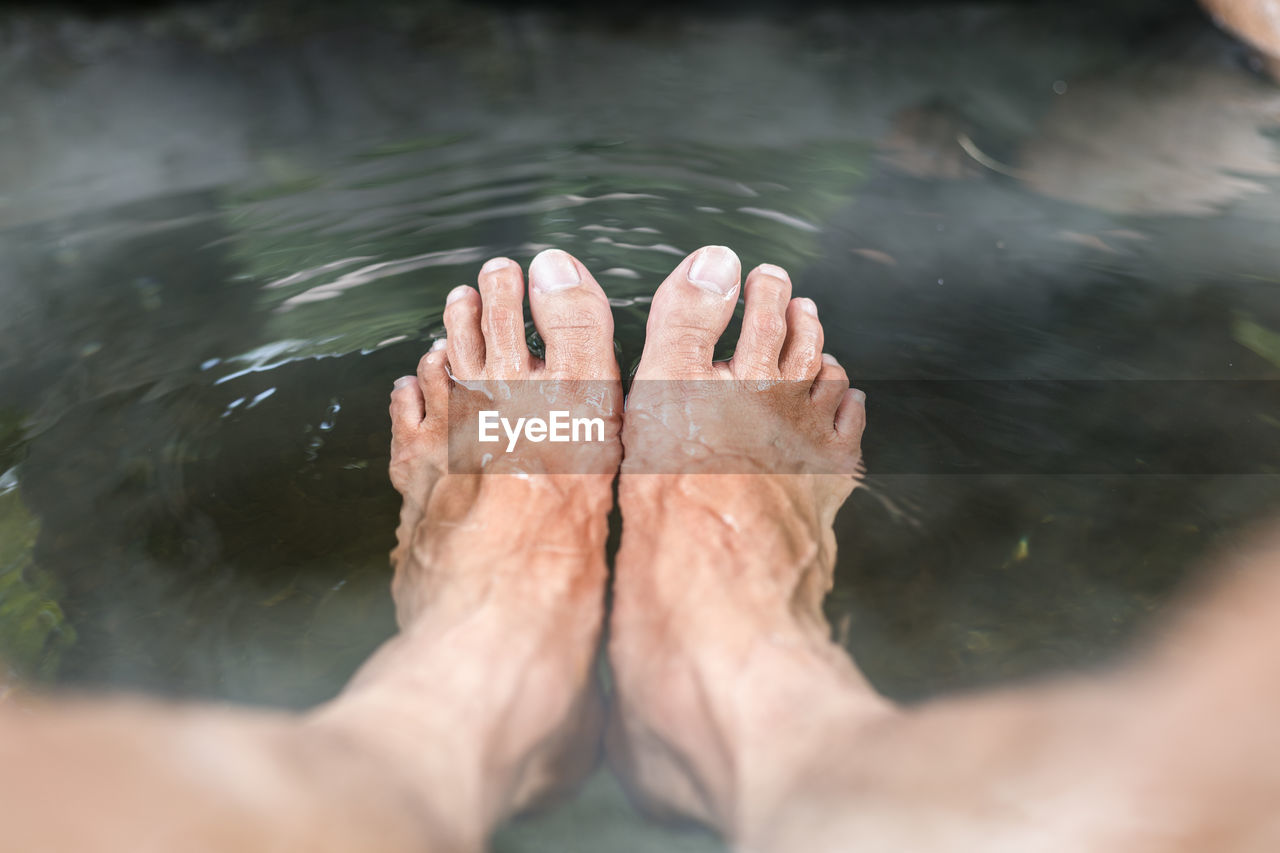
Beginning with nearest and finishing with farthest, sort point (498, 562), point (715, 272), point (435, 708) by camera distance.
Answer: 1. point (435, 708)
2. point (498, 562)
3. point (715, 272)

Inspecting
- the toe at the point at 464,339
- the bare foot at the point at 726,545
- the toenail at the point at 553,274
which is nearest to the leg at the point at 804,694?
the bare foot at the point at 726,545

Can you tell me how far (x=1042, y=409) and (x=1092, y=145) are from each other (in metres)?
0.90

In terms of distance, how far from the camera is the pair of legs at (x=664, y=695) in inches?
26.5

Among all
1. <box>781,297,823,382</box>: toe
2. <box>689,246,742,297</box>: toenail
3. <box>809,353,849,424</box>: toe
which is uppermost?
<box>689,246,742,297</box>: toenail

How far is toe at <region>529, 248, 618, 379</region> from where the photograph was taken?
1.19 m

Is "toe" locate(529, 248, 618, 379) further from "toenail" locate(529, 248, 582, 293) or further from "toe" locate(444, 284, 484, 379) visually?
"toe" locate(444, 284, 484, 379)

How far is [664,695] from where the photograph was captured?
0.88m

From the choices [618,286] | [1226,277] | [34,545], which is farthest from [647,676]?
[1226,277]

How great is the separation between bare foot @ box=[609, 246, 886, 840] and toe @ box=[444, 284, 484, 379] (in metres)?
0.25

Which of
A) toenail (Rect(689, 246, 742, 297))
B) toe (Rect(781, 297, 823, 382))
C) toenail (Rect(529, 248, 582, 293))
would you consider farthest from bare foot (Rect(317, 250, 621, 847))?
toe (Rect(781, 297, 823, 382))

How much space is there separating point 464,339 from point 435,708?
23.4 inches

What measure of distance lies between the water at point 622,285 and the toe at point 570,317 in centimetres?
11
